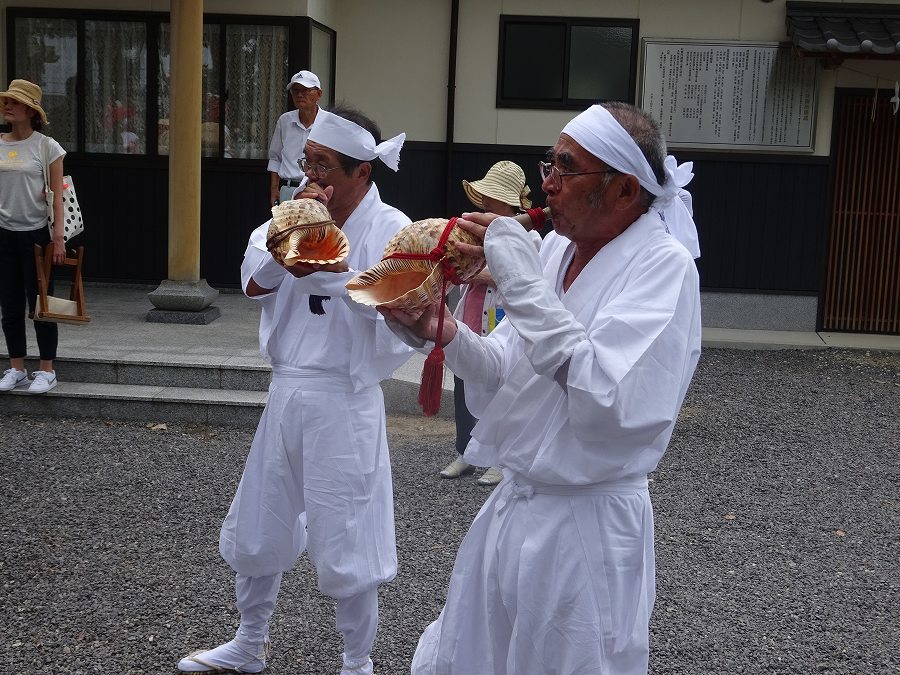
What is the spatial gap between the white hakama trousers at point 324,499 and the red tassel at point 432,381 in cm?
95

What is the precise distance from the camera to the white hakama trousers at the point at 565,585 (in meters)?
2.34

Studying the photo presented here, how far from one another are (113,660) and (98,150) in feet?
26.6

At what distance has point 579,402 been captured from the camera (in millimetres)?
2148

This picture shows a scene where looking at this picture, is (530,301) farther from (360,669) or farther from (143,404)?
Result: (143,404)

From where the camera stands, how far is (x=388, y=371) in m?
3.54

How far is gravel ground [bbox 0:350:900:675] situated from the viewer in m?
4.01

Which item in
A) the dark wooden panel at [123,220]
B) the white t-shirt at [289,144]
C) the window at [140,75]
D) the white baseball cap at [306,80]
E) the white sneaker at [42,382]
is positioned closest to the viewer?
the white sneaker at [42,382]

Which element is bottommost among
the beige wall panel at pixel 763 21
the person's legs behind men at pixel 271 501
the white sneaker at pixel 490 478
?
the white sneaker at pixel 490 478

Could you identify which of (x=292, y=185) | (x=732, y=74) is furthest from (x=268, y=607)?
(x=732, y=74)

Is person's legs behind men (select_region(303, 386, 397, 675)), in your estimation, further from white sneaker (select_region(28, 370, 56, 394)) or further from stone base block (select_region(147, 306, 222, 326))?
stone base block (select_region(147, 306, 222, 326))

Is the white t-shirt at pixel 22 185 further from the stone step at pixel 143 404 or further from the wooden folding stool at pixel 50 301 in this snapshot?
the stone step at pixel 143 404

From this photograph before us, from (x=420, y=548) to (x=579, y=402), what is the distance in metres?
3.04

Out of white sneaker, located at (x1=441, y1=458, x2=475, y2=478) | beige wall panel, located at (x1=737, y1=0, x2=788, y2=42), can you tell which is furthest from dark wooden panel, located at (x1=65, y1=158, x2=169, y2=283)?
beige wall panel, located at (x1=737, y1=0, x2=788, y2=42)

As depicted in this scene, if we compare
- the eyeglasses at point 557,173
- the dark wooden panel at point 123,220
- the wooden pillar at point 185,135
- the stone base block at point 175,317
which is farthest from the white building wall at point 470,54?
the eyeglasses at point 557,173
